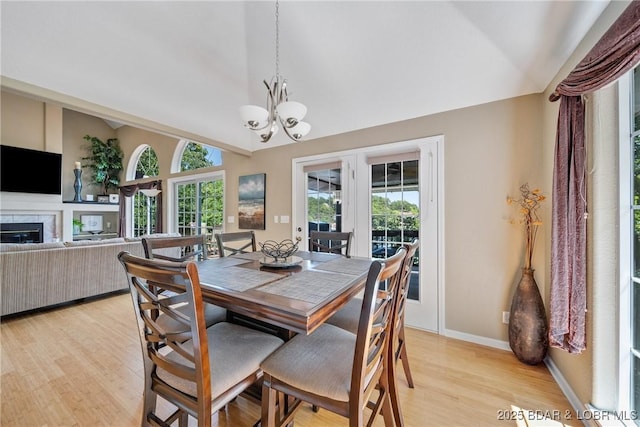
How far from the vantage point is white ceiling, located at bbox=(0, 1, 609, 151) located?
1.76 m

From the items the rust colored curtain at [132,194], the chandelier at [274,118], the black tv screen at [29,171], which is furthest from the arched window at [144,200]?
the chandelier at [274,118]

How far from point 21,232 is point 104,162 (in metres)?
2.50

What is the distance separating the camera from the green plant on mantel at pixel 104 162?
658cm

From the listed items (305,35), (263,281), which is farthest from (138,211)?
(263,281)

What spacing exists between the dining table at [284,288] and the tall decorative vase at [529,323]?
1.29 meters

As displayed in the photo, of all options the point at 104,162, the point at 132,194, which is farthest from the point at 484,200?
the point at 104,162

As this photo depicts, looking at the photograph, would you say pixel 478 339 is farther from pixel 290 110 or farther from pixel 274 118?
pixel 274 118

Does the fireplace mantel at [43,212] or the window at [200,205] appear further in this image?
the window at [200,205]

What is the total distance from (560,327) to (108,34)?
3940mm

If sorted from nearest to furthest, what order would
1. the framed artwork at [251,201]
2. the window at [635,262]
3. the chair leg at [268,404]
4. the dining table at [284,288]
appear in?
the dining table at [284,288] < the chair leg at [268,404] < the window at [635,262] < the framed artwork at [251,201]

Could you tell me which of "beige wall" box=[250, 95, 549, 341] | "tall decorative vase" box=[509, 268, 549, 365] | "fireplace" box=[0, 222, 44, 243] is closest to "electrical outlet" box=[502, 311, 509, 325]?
"beige wall" box=[250, 95, 549, 341]

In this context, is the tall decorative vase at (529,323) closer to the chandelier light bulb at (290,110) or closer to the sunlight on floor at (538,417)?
the sunlight on floor at (538,417)

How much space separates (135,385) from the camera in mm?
1679

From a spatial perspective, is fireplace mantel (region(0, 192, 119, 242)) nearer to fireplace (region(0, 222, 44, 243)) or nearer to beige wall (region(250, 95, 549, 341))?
fireplace (region(0, 222, 44, 243))
